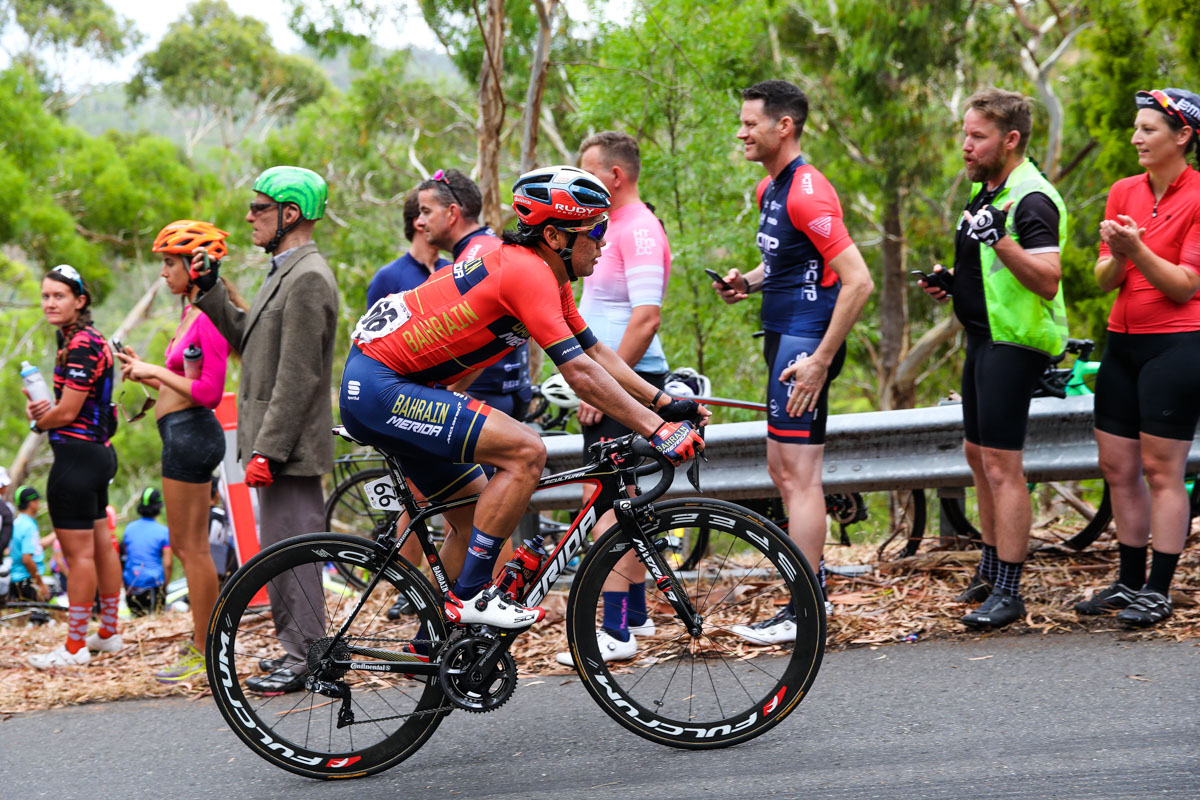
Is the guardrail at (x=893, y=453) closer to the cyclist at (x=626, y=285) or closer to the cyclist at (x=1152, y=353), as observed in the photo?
the cyclist at (x=1152, y=353)

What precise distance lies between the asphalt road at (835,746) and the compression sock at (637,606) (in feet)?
1.46

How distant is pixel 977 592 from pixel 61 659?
4981mm

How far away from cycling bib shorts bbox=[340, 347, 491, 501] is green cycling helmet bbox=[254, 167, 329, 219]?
144cm

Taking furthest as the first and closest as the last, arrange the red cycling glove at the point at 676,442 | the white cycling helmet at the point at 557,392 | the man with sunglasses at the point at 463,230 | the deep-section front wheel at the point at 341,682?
the white cycling helmet at the point at 557,392 < the man with sunglasses at the point at 463,230 < the deep-section front wheel at the point at 341,682 < the red cycling glove at the point at 676,442

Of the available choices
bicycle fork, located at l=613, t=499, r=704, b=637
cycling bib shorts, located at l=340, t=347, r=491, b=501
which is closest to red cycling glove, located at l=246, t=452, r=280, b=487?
cycling bib shorts, located at l=340, t=347, r=491, b=501

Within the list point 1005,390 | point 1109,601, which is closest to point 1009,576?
point 1109,601

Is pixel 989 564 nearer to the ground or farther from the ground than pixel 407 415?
nearer to the ground

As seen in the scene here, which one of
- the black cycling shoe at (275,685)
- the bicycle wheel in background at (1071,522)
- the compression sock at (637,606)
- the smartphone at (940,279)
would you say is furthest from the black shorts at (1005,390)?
the black cycling shoe at (275,685)

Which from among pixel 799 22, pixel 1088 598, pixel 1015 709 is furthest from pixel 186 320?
pixel 799 22

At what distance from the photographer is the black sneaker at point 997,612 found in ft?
17.0

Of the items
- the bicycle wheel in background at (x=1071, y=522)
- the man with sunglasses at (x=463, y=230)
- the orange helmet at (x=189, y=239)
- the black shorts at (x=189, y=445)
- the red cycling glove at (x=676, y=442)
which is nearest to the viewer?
the red cycling glove at (x=676, y=442)

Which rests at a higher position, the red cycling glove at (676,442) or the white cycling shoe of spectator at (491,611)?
the red cycling glove at (676,442)

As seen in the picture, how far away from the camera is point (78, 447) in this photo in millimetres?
6406

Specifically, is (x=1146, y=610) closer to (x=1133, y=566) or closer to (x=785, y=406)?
(x=1133, y=566)
